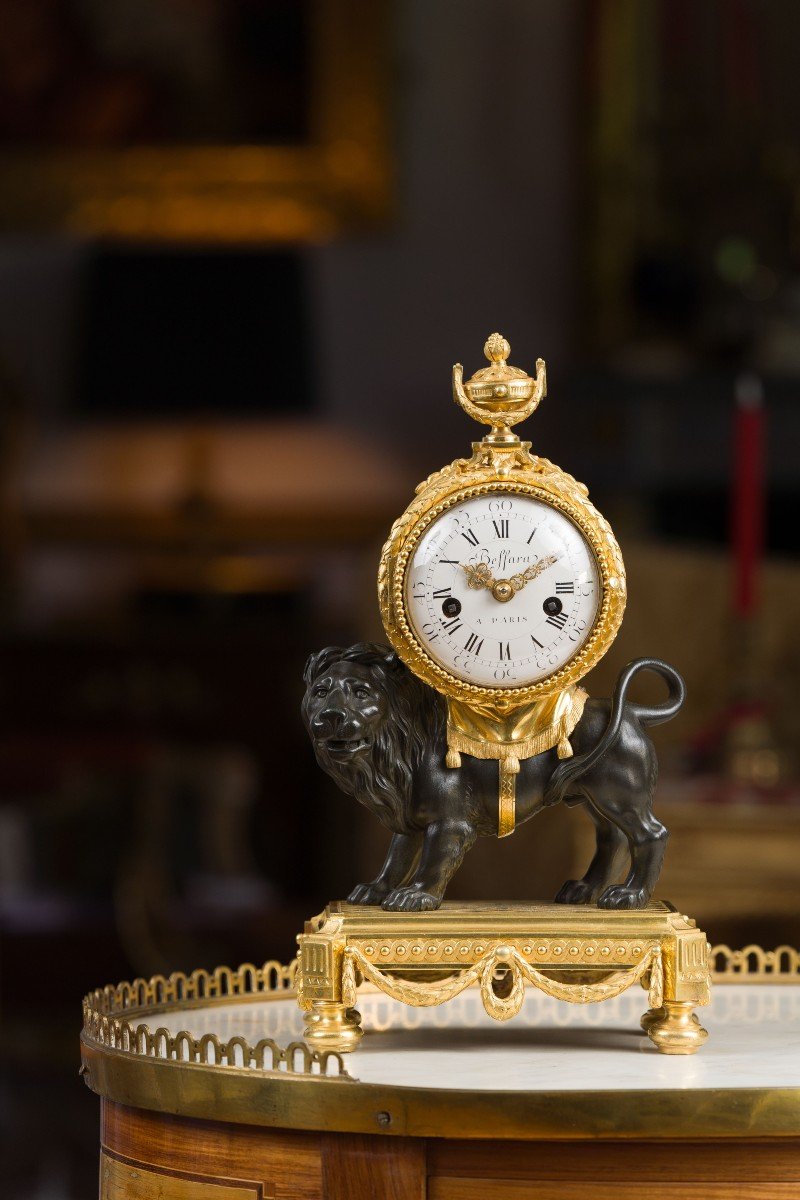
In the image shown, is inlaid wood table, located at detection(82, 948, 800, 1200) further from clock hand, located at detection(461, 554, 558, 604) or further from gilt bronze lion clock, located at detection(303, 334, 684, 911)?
clock hand, located at detection(461, 554, 558, 604)

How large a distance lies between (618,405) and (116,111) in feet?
6.59

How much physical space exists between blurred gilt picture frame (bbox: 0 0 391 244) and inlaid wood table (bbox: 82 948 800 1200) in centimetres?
535

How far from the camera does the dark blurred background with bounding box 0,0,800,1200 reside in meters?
6.17

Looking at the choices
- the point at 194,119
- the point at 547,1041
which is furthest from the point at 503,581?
the point at 194,119

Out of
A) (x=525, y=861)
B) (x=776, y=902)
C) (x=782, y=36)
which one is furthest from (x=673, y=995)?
(x=782, y=36)

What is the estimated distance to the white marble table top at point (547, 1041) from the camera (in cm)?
155

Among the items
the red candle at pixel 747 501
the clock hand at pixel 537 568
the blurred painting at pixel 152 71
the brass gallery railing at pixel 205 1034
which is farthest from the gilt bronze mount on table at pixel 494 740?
the blurred painting at pixel 152 71

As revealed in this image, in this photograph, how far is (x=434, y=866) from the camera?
1.78 metres

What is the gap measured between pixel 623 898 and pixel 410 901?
0.19m

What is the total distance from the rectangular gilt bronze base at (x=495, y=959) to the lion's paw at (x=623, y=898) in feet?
0.12

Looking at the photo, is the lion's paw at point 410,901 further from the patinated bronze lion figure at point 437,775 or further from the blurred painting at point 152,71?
the blurred painting at point 152,71

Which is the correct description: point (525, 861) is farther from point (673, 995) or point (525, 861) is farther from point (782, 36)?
point (782, 36)

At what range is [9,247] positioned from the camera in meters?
6.79

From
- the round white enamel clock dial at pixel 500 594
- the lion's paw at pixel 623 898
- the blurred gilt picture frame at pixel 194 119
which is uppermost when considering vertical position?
the blurred gilt picture frame at pixel 194 119
